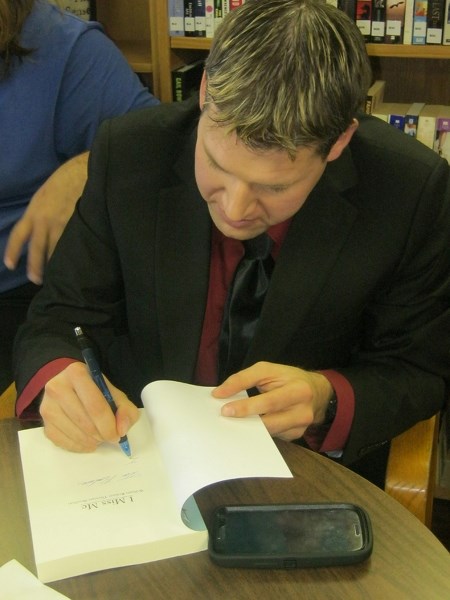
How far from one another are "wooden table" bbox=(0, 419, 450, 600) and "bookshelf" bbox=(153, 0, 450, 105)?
169 centimetres

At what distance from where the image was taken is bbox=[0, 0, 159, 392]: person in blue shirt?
62.7 inches

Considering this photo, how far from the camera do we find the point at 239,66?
940 millimetres

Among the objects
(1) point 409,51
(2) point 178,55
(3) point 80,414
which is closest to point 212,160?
(3) point 80,414

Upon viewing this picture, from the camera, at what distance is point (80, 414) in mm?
991

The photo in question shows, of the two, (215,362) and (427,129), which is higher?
(427,129)

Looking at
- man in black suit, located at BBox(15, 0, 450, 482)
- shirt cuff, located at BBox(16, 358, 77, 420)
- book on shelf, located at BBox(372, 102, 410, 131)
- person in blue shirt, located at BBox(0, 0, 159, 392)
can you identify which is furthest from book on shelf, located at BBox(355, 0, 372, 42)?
shirt cuff, located at BBox(16, 358, 77, 420)

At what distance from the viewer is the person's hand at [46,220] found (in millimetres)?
1460

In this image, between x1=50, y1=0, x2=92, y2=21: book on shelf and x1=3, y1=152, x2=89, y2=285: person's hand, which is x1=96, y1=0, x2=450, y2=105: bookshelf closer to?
x1=50, y1=0, x2=92, y2=21: book on shelf

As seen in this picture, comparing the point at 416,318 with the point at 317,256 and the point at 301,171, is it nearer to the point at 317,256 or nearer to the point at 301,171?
the point at 317,256

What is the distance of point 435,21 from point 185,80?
2.52 ft

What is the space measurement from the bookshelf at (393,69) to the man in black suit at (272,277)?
1091 mm

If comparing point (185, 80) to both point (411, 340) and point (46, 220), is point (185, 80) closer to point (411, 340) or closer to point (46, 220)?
point (46, 220)

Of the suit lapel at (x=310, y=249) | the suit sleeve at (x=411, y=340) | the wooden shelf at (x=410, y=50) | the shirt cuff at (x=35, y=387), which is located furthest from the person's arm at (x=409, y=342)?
the wooden shelf at (x=410, y=50)

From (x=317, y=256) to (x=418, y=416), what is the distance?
30cm
